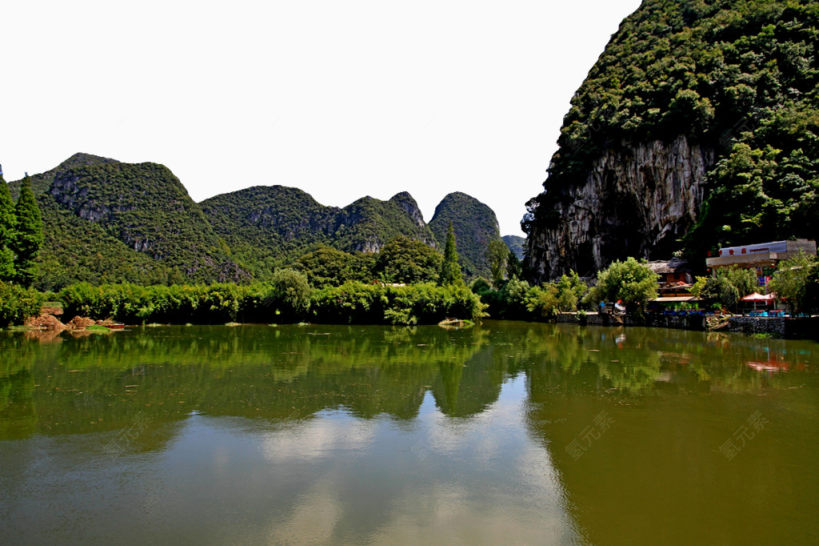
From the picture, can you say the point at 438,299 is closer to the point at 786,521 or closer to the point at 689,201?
the point at 689,201

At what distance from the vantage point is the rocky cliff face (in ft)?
176

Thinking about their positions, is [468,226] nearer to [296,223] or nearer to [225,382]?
[296,223]

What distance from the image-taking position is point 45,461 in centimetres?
945

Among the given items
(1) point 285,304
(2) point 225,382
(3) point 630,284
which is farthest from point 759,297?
(1) point 285,304

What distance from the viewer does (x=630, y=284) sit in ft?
135

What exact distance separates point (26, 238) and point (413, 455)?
46872 mm

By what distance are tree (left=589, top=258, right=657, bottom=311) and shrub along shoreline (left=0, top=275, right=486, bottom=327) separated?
14389 millimetres

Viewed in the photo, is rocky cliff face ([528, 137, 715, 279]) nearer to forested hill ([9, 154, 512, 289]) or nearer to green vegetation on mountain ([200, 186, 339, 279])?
forested hill ([9, 154, 512, 289])

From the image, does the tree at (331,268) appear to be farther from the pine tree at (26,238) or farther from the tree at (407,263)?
the pine tree at (26,238)

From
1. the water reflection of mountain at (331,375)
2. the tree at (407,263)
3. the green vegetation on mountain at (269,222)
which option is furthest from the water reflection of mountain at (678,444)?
the green vegetation on mountain at (269,222)

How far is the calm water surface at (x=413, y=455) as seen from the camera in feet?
23.0

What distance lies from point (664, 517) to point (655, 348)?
67.4 feet

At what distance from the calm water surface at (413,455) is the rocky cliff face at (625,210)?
1510 inches

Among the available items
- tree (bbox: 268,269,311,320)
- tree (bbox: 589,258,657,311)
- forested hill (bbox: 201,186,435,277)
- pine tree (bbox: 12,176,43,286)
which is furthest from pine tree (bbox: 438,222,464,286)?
forested hill (bbox: 201,186,435,277)
